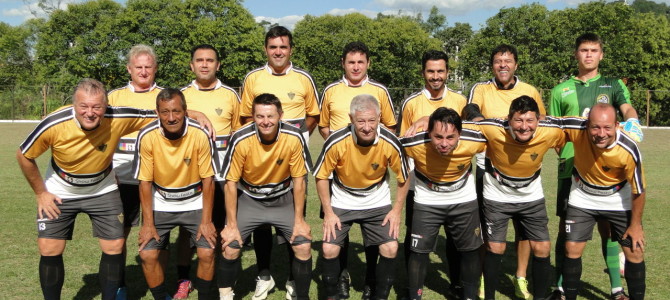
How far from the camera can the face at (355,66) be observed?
529 centimetres

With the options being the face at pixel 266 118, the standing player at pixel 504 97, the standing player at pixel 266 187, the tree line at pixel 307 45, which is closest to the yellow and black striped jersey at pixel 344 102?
the standing player at pixel 504 97

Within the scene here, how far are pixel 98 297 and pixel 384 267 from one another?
2.57 metres

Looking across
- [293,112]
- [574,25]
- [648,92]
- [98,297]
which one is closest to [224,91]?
[293,112]

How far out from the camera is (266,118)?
4.19m

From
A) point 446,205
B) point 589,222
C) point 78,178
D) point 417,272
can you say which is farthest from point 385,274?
point 78,178

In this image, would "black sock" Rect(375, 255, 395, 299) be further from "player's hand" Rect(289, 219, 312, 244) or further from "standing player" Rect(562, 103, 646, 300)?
"standing player" Rect(562, 103, 646, 300)

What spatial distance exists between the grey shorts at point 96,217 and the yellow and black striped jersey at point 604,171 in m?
3.76

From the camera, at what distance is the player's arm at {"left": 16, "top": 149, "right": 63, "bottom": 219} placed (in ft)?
13.6

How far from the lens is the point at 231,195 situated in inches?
171

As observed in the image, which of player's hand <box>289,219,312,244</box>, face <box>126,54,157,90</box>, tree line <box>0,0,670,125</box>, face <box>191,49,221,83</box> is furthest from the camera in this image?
tree line <box>0,0,670,125</box>

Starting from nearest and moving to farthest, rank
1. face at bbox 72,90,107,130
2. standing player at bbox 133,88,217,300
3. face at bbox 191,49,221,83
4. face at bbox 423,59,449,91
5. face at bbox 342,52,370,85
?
face at bbox 72,90,107,130 < standing player at bbox 133,88,217,300 < face at bbox 423,59,449,91 < face at bbox 191,49,221,83 < face at bbox 342,52,370,85

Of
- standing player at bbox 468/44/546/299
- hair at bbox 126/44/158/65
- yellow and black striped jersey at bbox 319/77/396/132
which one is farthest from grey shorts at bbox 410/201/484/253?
hair at bbox 126/44/158/65

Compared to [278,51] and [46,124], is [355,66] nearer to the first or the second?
[278,51]

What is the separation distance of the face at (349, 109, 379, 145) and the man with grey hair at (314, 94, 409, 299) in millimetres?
18
